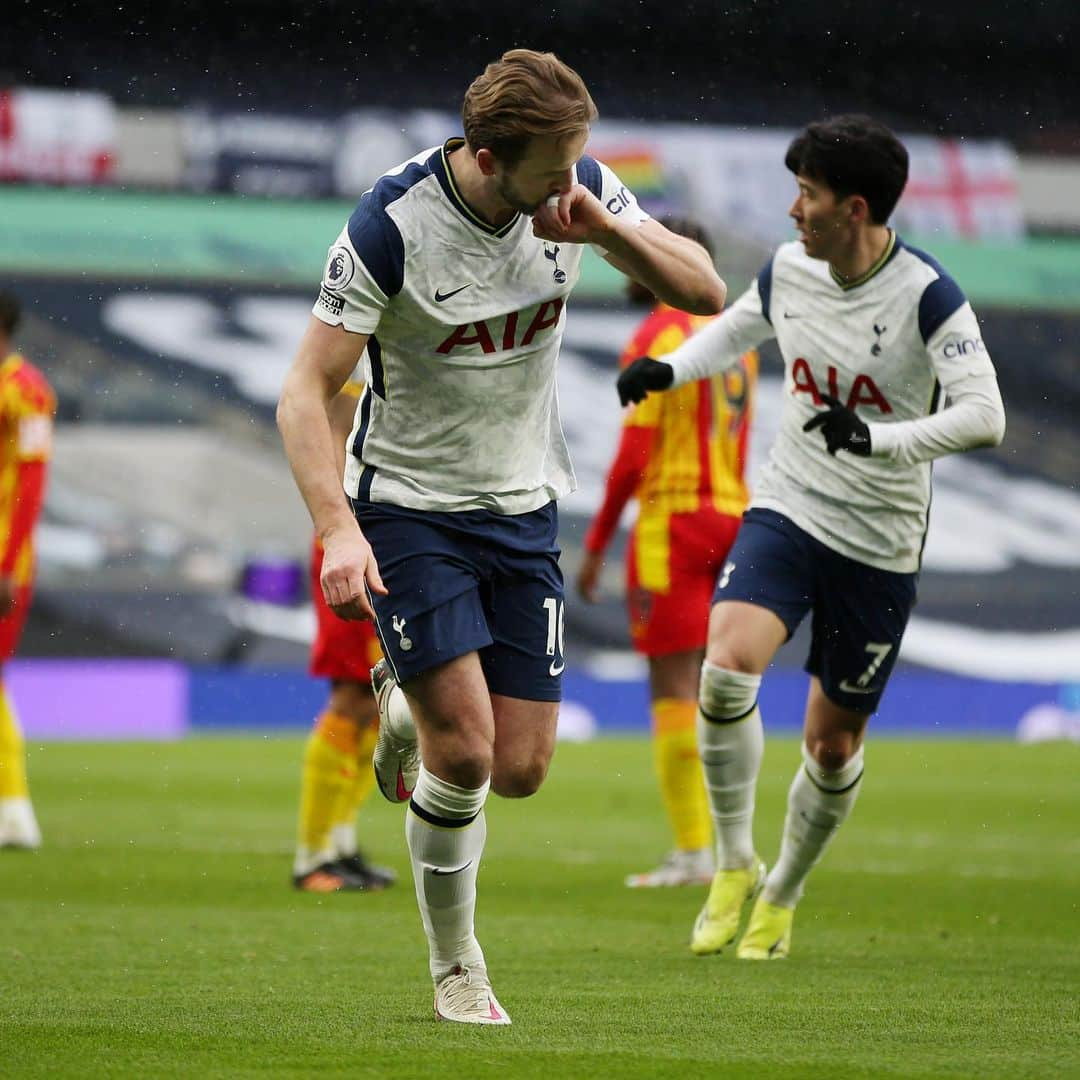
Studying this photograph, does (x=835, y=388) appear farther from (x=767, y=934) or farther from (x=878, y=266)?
→ (x=767, y=934)

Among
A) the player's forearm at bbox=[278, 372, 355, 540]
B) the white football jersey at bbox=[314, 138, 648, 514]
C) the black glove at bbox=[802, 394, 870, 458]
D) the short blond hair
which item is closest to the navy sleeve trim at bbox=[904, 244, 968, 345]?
the black glove at bbox=[802, 394, 870, 458]

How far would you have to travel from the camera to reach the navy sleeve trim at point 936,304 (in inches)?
205

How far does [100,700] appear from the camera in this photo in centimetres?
1733

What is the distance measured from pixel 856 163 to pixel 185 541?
684 inches

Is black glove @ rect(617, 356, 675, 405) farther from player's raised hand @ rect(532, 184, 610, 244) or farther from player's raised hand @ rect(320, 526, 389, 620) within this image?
player's raised hand @ rect(320, 526, 389, 620)

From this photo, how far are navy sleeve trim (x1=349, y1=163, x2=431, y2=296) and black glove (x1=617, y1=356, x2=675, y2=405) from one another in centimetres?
139

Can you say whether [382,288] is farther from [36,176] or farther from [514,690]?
[36,176]

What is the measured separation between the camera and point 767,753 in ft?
50.4

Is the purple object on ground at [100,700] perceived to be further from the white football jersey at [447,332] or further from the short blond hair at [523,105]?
the short blond hair at [523,105]

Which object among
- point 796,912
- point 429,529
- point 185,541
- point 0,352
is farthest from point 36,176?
point 429,529

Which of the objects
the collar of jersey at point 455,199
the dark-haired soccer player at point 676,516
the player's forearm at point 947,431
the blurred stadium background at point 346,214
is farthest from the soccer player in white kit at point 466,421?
the blurred stadium background at point 346,214

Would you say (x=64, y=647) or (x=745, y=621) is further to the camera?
(x=64, y=647)

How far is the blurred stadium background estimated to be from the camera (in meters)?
21.3

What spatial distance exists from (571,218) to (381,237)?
1.29 feet
